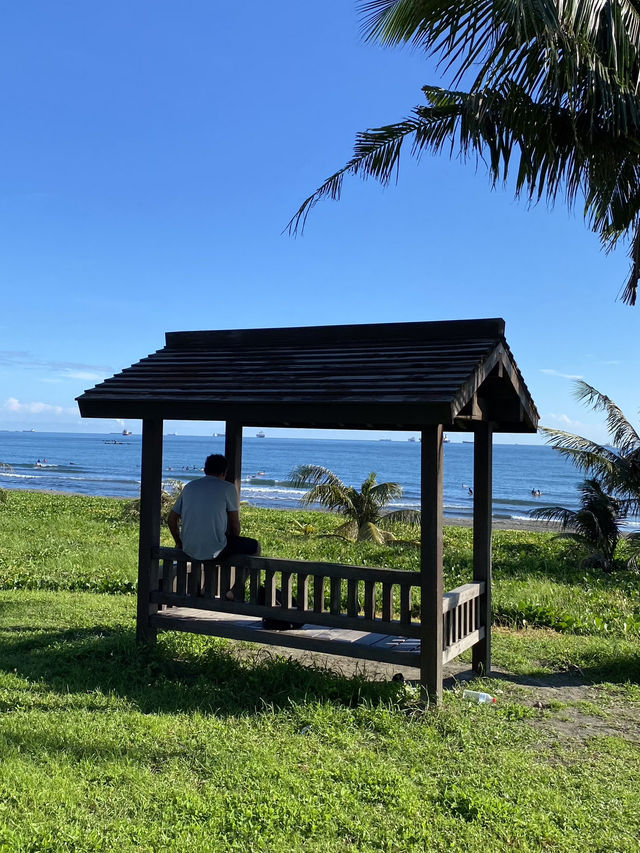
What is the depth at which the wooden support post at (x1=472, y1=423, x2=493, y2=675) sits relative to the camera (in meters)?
7.24

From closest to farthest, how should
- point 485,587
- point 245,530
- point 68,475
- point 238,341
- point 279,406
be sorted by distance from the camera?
point 279,406 < point 485,587 < point 238,341 < point 245,530 < point 68,475

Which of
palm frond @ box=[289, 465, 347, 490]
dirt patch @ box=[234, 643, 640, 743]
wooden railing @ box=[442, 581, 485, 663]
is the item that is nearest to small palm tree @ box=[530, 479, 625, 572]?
palm frond @ box=[289, 465, 347, 490]

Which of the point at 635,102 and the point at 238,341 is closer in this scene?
the point at 635,102

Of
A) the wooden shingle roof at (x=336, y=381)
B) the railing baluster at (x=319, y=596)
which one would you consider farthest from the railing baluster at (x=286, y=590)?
the wooden shingle roof at (x=336, y=381)

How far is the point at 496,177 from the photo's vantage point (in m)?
8.25

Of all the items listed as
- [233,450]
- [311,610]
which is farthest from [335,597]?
[233,450]

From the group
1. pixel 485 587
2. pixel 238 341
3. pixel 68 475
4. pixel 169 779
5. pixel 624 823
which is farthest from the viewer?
pixel 68 475

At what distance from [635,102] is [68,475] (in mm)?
70141

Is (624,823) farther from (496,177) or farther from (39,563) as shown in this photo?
(39,563)

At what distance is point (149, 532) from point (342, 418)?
8.91ft

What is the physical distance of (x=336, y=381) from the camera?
20.9ft

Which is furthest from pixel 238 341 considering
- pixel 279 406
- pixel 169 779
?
pixel 169 779

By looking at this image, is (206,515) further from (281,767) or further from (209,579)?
(281,767)

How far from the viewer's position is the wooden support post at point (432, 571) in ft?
19.6
